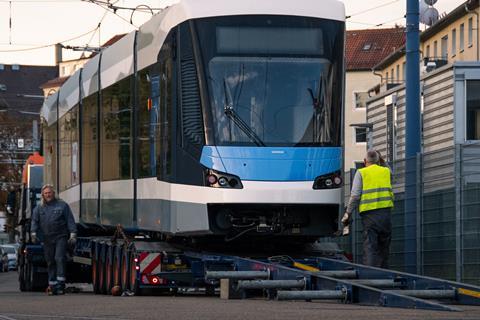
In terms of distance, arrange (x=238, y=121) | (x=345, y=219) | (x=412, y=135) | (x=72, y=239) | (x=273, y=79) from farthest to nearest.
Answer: (x=72, y=239) → (x=412, y=135) → (x=345, y=219) → (x=273, y=79) → (x=238, y=121)

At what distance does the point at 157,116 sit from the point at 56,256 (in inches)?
166

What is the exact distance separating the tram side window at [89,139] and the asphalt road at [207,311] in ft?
22.8

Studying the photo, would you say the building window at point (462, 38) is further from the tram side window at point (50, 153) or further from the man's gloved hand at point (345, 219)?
the man's gloved hand at point (345, 219)

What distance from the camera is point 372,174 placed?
20.2 meters

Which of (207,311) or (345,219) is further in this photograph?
(345,219)

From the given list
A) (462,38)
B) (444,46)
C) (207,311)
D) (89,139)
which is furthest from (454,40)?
(207,311)

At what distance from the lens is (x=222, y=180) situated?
18047 mm

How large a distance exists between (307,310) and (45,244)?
9.15 m

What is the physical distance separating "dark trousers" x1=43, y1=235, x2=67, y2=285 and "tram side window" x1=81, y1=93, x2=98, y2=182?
5.30ft

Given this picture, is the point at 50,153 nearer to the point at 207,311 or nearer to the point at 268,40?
the point at 268,40

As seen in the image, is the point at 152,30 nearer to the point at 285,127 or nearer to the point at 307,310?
the point at 285,127

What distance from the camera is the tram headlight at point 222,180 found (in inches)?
709

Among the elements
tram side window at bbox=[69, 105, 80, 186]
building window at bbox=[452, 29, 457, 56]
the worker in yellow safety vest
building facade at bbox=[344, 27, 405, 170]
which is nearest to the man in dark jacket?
tram side window at bbox=[69, 105, 80, 186]

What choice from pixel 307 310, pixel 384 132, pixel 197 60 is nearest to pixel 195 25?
pixel 197 60
